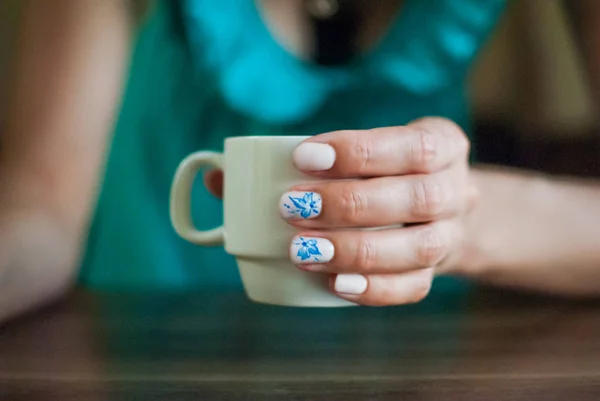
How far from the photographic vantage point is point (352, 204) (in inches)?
14.9

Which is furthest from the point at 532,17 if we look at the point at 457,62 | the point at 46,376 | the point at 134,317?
the point at 46,376

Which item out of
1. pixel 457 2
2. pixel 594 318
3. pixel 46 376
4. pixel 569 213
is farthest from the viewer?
pixel 457 2

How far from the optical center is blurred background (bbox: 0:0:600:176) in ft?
3.03

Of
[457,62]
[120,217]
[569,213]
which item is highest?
[457,62]

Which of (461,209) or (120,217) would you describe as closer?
(461,209)

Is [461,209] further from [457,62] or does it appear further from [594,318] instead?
[457,62]

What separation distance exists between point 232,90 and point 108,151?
8.8 inches

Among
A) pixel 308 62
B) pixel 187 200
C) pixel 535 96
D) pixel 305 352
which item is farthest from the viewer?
pixel 535 96

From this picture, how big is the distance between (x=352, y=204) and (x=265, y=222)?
6cm

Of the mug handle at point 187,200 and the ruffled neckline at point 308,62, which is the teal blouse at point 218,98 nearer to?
the ruffled neckline at point 308,62

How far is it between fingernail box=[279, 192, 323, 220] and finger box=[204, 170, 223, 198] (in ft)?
0.58

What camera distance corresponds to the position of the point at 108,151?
89 centimetres

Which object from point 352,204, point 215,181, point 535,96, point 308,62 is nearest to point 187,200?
point 215,181

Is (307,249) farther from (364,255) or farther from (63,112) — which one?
(63,112)
